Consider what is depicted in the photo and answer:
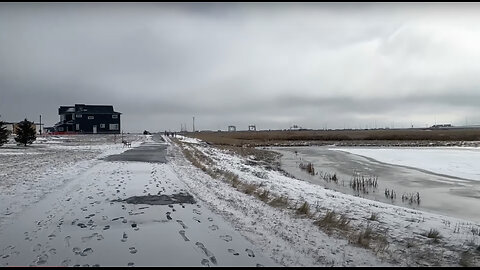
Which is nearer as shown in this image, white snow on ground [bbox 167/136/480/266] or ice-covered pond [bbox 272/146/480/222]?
white snow on ground [bbox 167/136/480/266]

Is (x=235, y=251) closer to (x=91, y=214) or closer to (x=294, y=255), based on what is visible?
(x=294, y=255)

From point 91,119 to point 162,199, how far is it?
8437cm

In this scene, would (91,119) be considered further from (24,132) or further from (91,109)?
(24,132)

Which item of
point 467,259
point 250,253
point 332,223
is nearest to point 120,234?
point 250,253


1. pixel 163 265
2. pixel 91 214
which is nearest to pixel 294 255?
pixel 163 265

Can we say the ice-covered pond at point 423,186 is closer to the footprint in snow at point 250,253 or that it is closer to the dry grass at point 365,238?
the dry grass at point 365,238

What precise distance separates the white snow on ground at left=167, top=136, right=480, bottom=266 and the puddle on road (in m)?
0.55

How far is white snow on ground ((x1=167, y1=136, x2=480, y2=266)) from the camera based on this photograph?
19.4ft

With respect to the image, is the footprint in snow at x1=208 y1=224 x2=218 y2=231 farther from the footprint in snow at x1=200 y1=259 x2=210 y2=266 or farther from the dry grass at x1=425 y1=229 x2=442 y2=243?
the dry grass at x1=425 y1=229 x2=442 y2=243

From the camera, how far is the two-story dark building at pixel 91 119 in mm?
86750

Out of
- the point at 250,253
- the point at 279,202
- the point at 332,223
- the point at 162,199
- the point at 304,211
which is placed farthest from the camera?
the point at 279,202

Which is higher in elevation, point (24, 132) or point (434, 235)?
point (24, 132)

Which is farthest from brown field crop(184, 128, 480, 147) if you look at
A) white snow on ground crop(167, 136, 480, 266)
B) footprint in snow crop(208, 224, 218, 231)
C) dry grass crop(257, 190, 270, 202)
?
footprint in snow crop(208, 224, 218, 231)

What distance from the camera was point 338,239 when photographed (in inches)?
272
